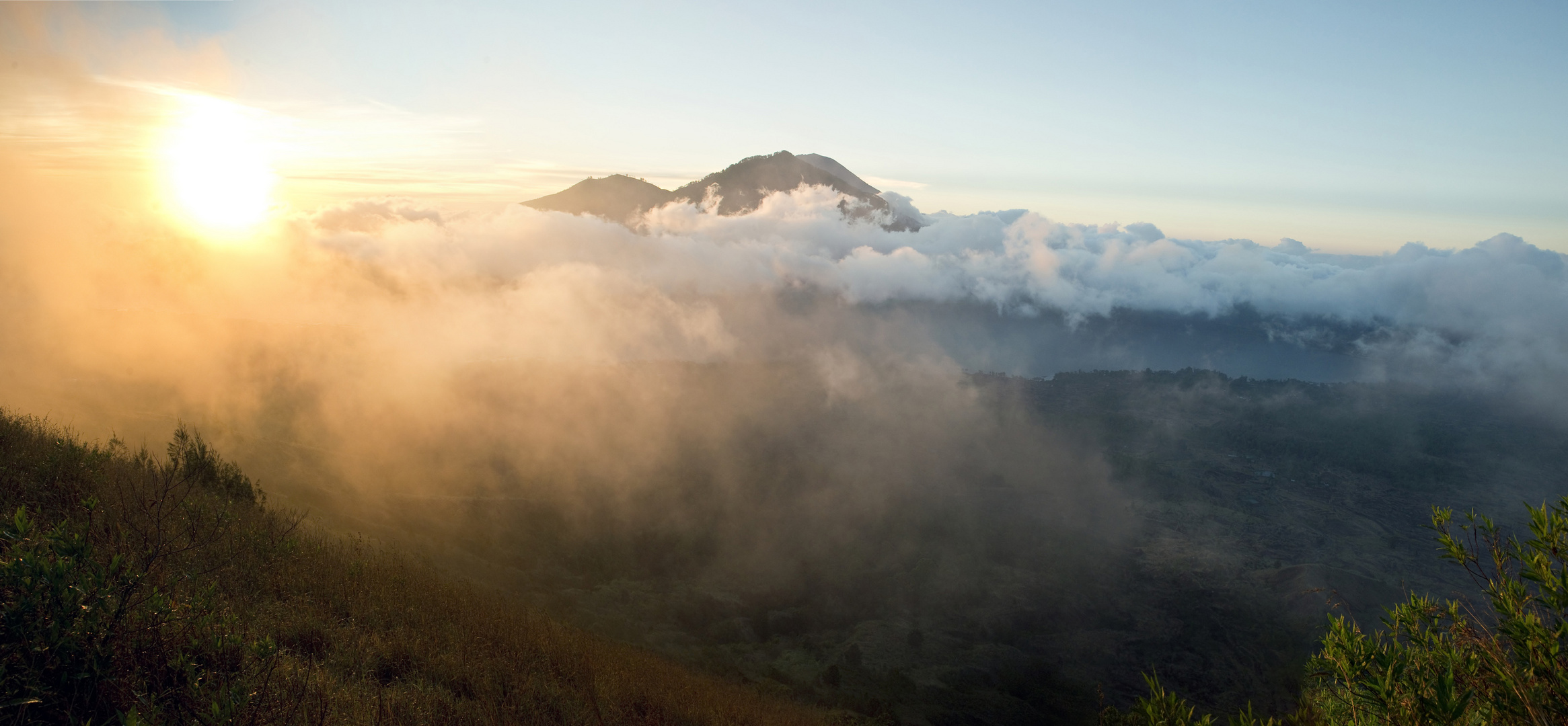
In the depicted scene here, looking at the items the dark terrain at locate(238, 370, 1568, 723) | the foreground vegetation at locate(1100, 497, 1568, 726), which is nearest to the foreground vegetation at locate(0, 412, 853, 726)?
the foreground vegetation at locate(1100, 497, 1568, 726)

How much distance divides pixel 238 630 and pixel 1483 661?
41.3 ft

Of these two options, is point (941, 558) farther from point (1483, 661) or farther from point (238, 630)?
point (238, 630)

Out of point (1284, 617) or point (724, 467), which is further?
point (724, 467)

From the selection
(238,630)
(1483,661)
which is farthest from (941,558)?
(238,630)

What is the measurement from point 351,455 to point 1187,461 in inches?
7721

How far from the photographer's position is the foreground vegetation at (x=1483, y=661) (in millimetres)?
4559

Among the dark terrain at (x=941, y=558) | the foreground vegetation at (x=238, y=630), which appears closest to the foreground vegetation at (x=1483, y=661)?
the foreground vegetation at (x=238, y=630)

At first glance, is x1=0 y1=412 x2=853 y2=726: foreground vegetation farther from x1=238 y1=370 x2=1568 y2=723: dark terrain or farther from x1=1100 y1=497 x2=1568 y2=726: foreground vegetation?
x1=238 y1=370 x2=1568 y2=723: dark terrain

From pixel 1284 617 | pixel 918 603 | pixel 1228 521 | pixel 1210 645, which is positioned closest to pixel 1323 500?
pixel 1228 521

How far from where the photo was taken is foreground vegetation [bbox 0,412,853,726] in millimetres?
5016

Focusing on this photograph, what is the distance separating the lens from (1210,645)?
268 feet

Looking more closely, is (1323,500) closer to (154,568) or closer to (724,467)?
(724,467)

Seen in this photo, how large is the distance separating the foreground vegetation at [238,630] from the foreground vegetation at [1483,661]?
779 centimetres

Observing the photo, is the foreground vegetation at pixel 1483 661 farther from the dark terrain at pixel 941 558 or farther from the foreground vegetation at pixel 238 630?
the dark terrain at pixel 941 558
